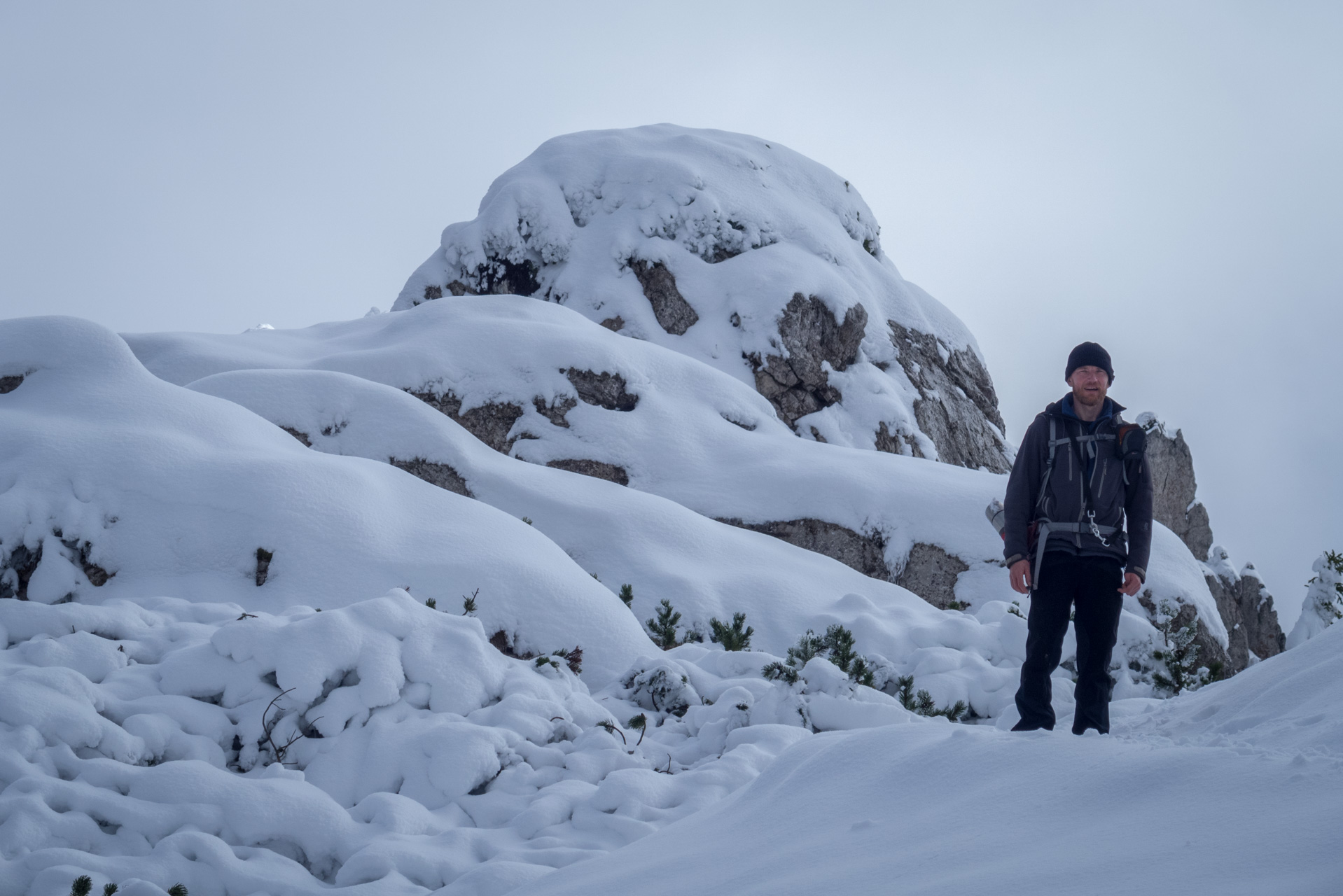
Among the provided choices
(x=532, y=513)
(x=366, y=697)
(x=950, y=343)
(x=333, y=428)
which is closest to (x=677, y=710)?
(x=366, y=697)

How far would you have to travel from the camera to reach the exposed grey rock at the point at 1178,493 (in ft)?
71.0

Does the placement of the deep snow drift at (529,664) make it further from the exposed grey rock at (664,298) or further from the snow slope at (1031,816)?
the exposed grey rock at (664,298)

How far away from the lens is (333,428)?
12.0 metres

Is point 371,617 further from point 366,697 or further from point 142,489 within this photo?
point 142,489

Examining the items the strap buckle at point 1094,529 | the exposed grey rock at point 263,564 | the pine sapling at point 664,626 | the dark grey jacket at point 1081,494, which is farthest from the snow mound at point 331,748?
the pine sapling at point 664,626

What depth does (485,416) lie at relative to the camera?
14625 millimetres

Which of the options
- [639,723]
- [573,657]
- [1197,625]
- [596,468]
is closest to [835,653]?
[573,657]

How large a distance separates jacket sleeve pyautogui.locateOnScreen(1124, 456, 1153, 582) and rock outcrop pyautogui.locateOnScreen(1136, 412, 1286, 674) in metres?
8.12

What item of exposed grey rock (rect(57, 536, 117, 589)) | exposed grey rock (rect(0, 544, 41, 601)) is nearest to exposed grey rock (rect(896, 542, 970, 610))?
exposed grey rock (rect(57, 536, 117, 589))

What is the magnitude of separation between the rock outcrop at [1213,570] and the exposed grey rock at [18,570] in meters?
12.1

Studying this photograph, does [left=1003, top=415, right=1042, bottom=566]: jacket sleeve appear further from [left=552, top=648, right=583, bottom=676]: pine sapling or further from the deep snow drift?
[left=552, top=648, right=583, bottom=676]: pine sapling

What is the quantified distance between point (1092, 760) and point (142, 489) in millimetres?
6692

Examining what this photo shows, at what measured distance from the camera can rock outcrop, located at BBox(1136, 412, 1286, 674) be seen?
15.2 meters

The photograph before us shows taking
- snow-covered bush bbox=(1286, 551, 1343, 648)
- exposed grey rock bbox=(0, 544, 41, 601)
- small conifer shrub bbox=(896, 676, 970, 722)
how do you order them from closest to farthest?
exposed grey rock bbox=(0, 544, 41, 601) → small conifer shrub bbox=(896, 676, 970, 722) → snow-covered bush bbox=(1286, 551, 1343, 648)
